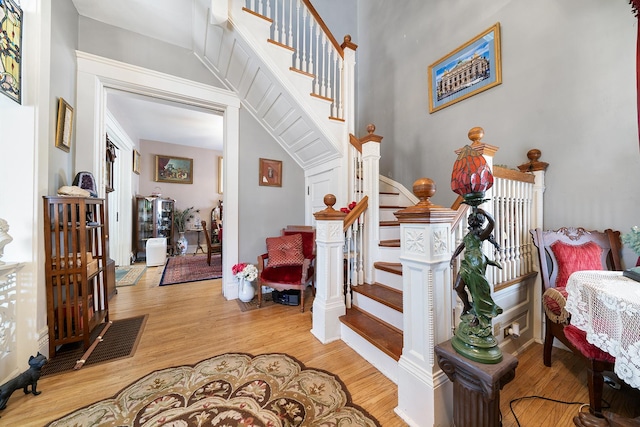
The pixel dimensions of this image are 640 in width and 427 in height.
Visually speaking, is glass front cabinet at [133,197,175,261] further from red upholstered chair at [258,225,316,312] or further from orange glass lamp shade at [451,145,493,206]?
orange glass lamp shade at [451,145,493,206]

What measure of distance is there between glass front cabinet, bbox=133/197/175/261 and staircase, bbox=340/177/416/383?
210 inches

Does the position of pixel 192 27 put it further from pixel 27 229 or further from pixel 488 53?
pixel 488 53

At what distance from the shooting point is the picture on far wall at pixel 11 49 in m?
1.33

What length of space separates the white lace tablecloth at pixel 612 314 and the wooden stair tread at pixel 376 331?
873 mm

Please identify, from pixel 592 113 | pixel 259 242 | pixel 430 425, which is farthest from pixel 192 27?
pixel 430 425

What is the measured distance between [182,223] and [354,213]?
5670 mm

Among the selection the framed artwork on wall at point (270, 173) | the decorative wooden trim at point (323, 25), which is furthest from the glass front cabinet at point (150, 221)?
the decorative wooden trim at point (323, 25)

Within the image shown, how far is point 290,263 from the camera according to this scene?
2730 mm

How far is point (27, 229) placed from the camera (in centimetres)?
150

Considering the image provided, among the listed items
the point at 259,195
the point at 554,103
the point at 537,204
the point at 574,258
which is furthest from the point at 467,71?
the point at 259,195

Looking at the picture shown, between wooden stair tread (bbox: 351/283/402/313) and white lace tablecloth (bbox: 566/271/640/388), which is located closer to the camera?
white lace tablecloth (bbox: 566/271/640/388)

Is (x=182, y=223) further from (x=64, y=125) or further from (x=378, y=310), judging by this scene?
(x=378, y=310)

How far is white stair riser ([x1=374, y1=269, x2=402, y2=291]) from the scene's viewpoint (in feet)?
6.19

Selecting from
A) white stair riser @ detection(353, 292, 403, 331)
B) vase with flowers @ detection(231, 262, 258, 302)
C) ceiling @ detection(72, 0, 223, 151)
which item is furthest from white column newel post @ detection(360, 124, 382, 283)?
ceiling @ detection(72, 0, 223, 151)
